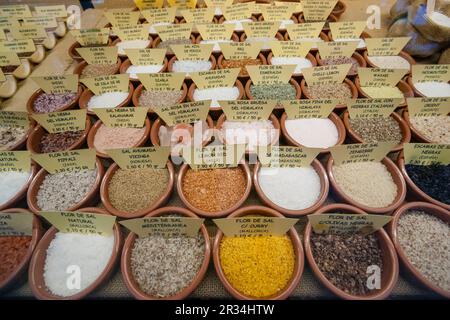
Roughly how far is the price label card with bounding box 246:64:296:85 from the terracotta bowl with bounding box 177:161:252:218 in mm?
560

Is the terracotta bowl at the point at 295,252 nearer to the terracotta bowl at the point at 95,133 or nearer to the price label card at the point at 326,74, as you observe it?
the terracotta bowl at the point at 95,133

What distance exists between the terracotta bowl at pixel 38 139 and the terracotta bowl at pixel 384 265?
1.04 metres

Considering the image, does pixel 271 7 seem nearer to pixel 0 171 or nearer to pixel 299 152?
pixel 299 152

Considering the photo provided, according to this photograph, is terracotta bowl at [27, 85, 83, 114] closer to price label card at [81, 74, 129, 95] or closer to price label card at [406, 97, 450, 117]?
price label card at [81, 74, 129, 95]

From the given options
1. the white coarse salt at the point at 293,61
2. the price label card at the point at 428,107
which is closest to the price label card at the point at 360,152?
the price label card at the point at 428,107

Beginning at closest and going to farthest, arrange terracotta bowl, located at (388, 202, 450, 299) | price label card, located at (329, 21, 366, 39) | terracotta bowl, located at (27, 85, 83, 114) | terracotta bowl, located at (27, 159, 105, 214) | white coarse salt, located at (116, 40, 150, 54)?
1. terracotta bowl, located at (388, 202, 450, 299)
2. terracotta bowl, located at (27, 159, 105, 214)
3. terracotta bowl, located at (27, 85, 83, 114)
4. price label card, located at (329, 21, 366, 39)
5. white coarse salt, located at (116, 40, 150, 54)

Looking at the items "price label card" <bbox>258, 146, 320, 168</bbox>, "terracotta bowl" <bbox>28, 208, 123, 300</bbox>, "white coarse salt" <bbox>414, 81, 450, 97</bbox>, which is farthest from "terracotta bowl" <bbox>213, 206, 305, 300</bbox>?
"white coarse salt" <bbox>414, 81, 450, 97</bbox>

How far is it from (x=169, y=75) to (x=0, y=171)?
2.88ft

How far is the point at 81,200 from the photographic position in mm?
1159

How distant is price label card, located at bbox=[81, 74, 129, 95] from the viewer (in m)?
1.55

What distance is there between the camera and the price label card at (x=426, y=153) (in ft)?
3.90

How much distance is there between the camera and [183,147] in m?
1.27

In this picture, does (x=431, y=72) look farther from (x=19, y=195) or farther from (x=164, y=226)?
(x=19, y=195)

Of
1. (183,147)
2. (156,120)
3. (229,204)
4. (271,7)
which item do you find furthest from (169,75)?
(271,7)
